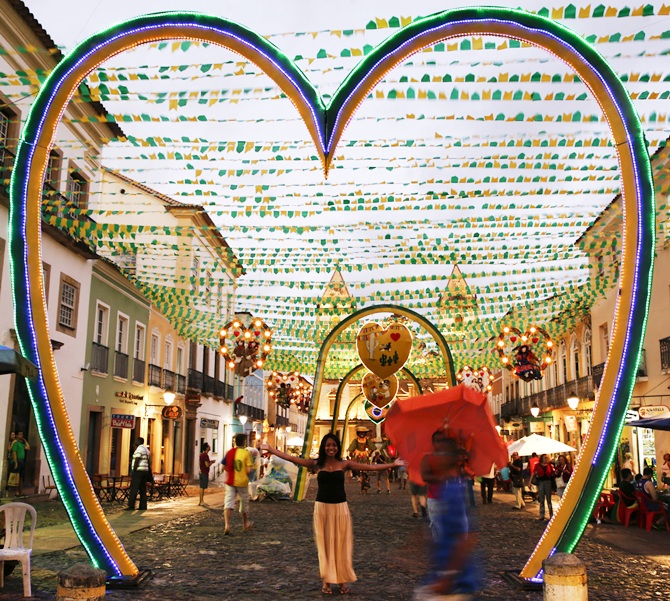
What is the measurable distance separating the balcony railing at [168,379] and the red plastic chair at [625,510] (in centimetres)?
1959

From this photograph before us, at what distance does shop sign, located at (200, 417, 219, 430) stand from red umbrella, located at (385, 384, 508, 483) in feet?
97.7

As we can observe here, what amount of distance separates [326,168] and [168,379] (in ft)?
83.6

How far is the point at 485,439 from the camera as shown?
7.25 meters

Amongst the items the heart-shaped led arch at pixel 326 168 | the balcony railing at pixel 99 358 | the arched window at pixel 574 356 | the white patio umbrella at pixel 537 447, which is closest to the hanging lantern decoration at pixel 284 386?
the balcony railing at pixel 99 358

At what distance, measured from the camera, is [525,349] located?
71.9 ft

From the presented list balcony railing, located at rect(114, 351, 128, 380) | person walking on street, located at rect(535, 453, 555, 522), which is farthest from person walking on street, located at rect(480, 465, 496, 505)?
balcony railing, located at rect(114, 351, 128, 380)

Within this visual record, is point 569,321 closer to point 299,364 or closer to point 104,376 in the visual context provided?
point 299,364

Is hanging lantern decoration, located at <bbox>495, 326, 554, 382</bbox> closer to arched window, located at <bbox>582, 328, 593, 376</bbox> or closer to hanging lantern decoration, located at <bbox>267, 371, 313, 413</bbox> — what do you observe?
hanging lantern decoration, located at <bbox>267, 371, 313, 413</bbox>

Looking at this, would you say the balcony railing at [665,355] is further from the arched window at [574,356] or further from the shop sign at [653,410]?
the arched window at [574,356]

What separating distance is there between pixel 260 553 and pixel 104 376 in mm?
15069

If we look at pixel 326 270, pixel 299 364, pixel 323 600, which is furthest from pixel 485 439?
pixel 299 364

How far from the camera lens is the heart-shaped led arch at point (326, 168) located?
24.8 ft

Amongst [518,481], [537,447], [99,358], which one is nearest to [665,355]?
[518,481]

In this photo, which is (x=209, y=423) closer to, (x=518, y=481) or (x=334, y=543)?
(x=518, y=481)
